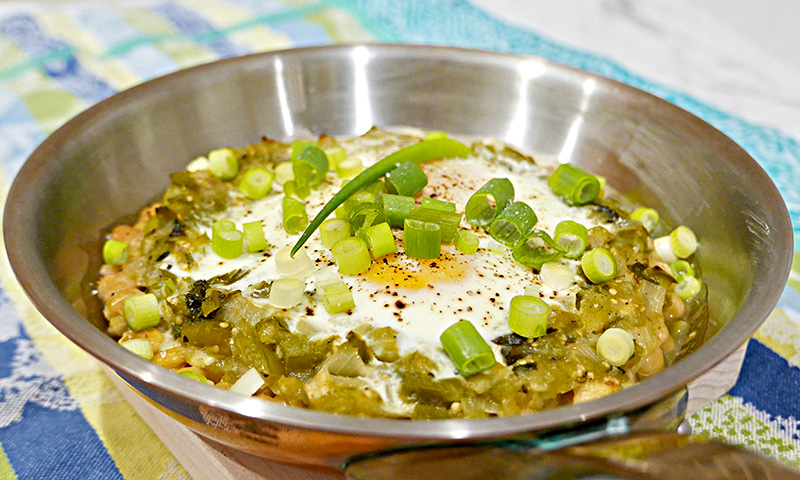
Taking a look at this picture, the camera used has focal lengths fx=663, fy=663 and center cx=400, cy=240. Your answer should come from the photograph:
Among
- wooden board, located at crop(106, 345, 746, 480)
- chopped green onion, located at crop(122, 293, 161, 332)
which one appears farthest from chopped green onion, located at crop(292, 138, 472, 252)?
wooden board, located at crop(106, 345, 746, 480)

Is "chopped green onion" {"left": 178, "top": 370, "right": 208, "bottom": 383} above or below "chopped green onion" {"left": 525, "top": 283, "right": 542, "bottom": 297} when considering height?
below

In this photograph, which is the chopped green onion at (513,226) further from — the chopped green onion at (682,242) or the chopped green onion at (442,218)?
the chopped green onion at (682,242)

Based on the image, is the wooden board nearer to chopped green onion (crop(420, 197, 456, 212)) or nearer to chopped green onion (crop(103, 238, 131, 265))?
chopped green onion (crop(103, 238, 131, 265))

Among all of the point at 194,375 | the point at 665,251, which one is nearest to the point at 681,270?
the point at 665,251

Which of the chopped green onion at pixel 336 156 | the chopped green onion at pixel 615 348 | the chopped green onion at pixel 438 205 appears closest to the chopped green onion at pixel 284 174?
the chopped green onion at pixel 336 156

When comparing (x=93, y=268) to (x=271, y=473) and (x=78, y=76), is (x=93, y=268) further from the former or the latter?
(x=78, y=76)

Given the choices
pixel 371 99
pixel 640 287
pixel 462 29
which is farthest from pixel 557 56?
pixel 640 287
